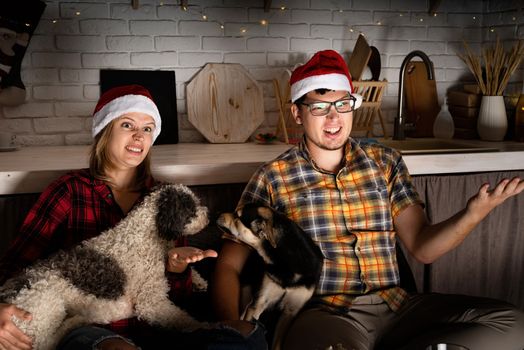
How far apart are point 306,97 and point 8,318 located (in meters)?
0.98

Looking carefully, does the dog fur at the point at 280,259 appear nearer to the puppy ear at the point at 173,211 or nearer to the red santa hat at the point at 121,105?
the puppy ear at the point at 173,211

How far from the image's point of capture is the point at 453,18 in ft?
8.98

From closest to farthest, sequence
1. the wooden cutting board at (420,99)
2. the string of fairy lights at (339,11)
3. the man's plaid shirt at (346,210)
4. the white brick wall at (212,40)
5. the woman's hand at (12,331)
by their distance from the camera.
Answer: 1. the woman's hand at (12,331)
2. the man's plaid shirt at (346,210)
3. the white brick wall at (212,40)
4. the string of fairy lights at (339,11)
5. the wooden cutting board at (420,99)

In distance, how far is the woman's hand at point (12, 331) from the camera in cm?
115

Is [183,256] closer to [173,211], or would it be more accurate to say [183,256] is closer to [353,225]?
[173,211]

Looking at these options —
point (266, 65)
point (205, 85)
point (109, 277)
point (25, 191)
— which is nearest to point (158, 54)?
point (205, 85)

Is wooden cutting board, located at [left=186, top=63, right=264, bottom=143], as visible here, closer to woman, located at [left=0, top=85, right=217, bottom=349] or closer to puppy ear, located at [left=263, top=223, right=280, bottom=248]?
woman, located at [left=0, top=85, right=217, bottom=349]

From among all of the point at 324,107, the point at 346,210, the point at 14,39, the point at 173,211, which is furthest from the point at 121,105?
the point at 14,39

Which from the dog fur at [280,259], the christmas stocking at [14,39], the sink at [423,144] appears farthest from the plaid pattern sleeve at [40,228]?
the sink at [423,144]

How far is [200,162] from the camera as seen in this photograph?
72.1 inches

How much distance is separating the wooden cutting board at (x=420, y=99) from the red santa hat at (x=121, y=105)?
152 cm

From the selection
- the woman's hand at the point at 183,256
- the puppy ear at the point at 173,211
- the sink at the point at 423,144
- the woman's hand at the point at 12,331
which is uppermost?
the sink at the point at 423,144

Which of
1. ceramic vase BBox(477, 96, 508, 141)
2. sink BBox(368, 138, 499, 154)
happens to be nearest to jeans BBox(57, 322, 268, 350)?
sink BBox(368, 138, 499, 154)

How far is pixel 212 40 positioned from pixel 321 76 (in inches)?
38.2
